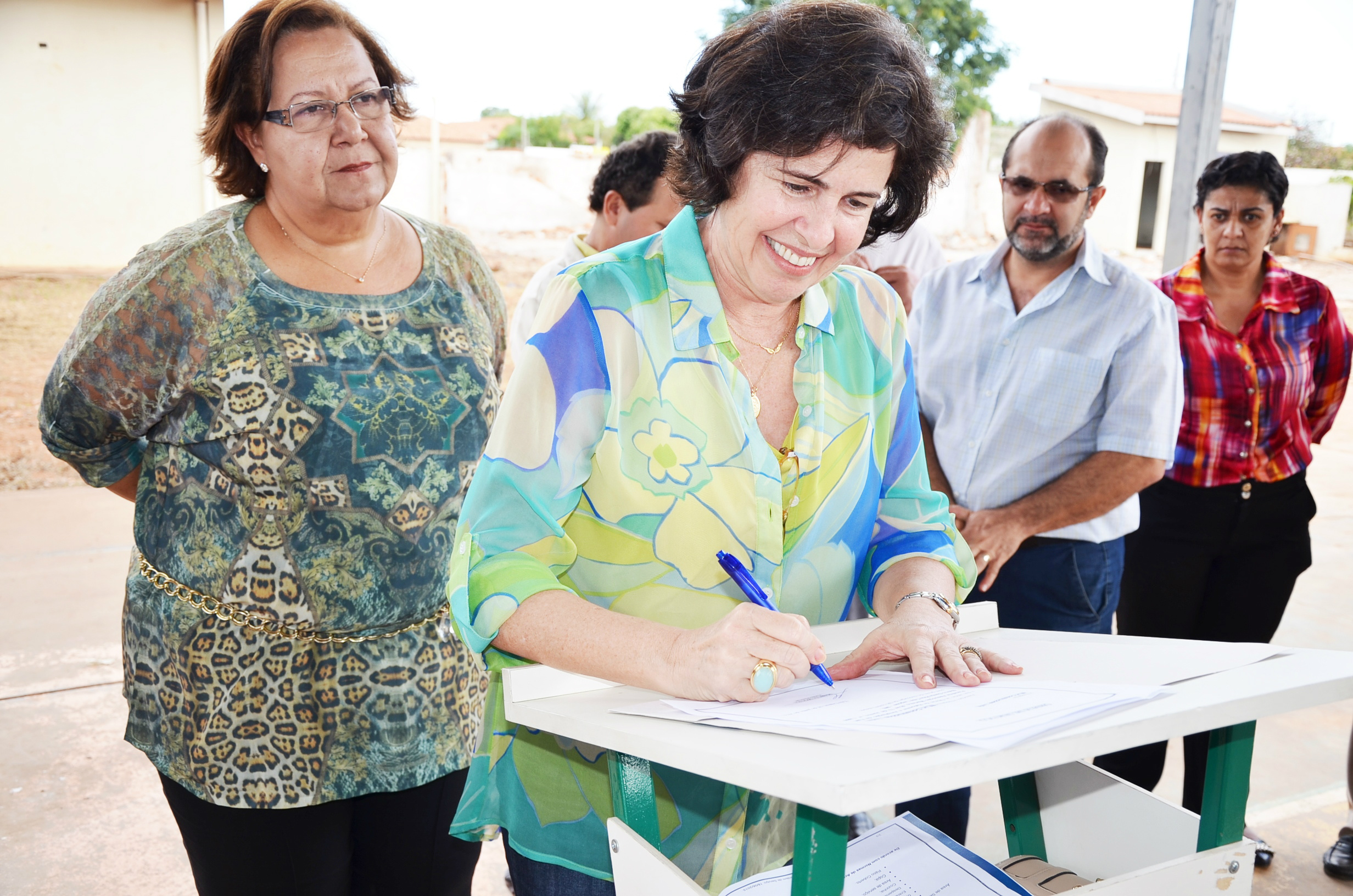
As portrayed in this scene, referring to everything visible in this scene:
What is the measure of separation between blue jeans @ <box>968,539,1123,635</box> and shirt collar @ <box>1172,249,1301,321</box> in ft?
3.23

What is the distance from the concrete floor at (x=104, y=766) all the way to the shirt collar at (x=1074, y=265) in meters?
1.78

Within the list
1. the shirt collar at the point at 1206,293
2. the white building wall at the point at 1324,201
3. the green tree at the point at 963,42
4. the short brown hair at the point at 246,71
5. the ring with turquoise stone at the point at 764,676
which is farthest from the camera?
the green tree at the point at 963,42

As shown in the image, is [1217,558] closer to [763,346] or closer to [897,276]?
[897,276]

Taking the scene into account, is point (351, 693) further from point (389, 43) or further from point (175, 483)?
point (389, 43)

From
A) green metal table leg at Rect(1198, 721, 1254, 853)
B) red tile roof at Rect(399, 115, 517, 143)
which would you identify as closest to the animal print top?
green metal table leg at Rect(1198, 721, 1254, 853)

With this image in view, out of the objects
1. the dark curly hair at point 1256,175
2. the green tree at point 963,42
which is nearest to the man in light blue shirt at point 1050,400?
the dark curly hair at point 1256,175

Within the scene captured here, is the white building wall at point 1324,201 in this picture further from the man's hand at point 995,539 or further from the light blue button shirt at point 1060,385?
the man's hand at point 995,539

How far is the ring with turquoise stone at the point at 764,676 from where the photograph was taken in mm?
929

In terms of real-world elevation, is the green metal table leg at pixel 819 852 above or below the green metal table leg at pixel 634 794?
above

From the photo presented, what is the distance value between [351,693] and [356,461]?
40 cm

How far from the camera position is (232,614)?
5.38ft

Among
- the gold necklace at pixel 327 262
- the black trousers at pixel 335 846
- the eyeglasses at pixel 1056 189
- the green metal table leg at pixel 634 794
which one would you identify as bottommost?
the black trousers at pixel 335 846

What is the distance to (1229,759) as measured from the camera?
1.03 metres

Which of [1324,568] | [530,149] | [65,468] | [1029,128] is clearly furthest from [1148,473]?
[530,149]
